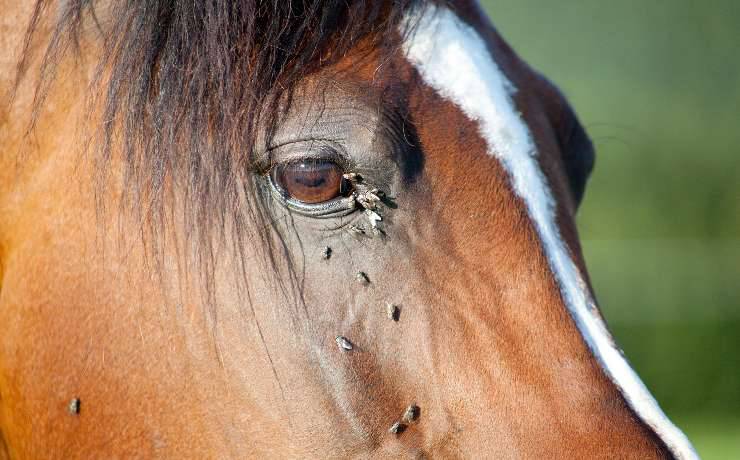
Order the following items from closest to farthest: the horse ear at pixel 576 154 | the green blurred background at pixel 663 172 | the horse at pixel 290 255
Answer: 1. the horse at pixel 290 255
2. the horse ear at pixel 576 154
3. the green blurred background at pixel 663 172

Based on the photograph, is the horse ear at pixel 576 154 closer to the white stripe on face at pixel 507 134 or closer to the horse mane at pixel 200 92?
the white stripe on face at pixel 507 134

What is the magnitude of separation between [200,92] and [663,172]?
6.55 m

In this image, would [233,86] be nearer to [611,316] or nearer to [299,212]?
[299,212]

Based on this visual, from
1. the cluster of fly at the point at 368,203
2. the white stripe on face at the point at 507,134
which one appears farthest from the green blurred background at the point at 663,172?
the cluster of fly at the point at 368,203

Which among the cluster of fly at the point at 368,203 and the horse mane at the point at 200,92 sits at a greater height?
the horse mane at the point at 200,92

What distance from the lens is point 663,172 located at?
287 inches

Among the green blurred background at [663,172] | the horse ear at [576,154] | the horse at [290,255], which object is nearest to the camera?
the horse at [290,255]

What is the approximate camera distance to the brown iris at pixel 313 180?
1322 millimetres

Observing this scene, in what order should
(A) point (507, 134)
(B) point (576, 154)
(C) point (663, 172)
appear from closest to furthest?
1. (A) point (507, 134)
2. (B) point (576, 154)
3. (C) point (663, 172)

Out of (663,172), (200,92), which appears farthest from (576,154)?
(663,172)

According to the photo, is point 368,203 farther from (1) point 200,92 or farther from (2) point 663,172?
(2) point 663,172

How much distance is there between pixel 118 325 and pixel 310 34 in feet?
1.87

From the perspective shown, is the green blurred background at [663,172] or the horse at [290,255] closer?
the horse at [290,255]

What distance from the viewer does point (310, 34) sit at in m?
1.42
